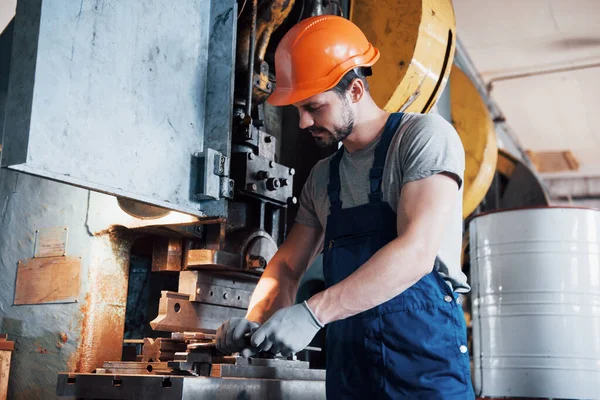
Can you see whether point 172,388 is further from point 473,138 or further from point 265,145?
point 473,138

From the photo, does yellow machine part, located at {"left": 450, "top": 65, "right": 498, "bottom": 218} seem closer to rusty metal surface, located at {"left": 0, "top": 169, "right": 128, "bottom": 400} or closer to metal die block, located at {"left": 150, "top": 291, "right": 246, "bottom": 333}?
metal die block, located at {"left": 150, "top": 291, "right": 246, "bottom": 333}

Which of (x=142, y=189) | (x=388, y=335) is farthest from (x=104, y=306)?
(x=388, y=335)

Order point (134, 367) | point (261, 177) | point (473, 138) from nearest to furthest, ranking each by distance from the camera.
→ point (134, 367)
point (261, 177)
point (473, 138)

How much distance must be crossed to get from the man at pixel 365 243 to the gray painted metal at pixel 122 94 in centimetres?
A: 24

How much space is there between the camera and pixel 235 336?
1.47 meters

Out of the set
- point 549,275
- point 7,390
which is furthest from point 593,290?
point 7,390

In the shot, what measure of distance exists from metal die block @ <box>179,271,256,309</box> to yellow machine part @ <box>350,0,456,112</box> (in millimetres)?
843

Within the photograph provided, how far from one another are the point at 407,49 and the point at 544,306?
3.35ft

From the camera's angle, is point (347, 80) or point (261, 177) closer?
point (347, 80)

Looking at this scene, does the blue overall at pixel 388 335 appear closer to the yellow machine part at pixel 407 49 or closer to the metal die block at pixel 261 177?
the metal die block at pixel 261 177

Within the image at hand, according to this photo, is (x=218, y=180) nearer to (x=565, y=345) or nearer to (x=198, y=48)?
(x=198, y=48)

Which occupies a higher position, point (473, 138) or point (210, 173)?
point (473, 138)

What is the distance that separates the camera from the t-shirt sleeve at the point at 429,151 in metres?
1.45

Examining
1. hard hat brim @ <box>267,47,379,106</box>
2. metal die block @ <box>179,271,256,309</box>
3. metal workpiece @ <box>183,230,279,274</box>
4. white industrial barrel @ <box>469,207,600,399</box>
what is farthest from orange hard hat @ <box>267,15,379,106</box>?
white industrial barrel @ <box>469,207,600,399</box>
